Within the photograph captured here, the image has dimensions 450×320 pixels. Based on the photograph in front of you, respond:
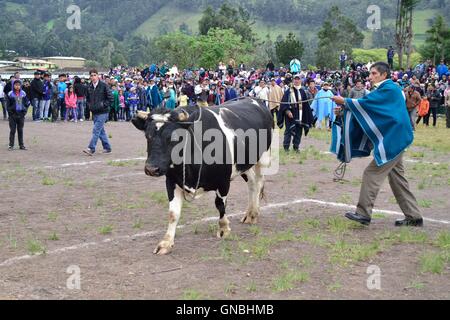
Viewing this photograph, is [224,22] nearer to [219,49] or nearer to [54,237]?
[219,49]

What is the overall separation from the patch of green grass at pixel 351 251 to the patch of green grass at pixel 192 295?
1.86m

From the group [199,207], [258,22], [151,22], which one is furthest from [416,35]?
[199,207]

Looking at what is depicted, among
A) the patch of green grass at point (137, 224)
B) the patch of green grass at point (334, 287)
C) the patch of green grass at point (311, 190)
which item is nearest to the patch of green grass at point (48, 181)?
the patch of green grass at point (137, 224)

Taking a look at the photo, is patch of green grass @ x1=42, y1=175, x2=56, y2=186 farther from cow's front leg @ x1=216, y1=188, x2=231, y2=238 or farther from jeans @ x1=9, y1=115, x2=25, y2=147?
cow's front leg @ x1=216, y1=188, x2=231, y2=238

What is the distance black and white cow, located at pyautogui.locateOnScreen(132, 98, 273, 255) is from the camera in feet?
24.3

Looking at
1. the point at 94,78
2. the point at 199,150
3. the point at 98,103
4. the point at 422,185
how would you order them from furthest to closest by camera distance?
1. the point at 94,78
2. the point at 98,103
3. the point at 422,185
4. the point at 199,150

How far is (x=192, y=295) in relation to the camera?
19.8 feet

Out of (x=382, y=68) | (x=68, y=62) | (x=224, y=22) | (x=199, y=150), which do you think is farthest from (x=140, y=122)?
(x=68, y=62)

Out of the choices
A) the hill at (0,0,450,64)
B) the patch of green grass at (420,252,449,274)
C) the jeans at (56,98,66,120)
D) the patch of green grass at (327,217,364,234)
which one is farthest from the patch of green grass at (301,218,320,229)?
the hill at (0,0,450,64)

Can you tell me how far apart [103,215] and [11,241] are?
179 centimetres

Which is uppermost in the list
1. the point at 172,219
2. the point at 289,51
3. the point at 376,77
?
the point at 289,51

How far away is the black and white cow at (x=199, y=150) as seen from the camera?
7418 mm

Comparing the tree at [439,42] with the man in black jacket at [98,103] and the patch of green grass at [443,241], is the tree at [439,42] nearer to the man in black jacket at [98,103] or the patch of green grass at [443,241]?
the man in black jacket at [98,103]

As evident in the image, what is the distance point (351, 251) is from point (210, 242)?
1.78 m
